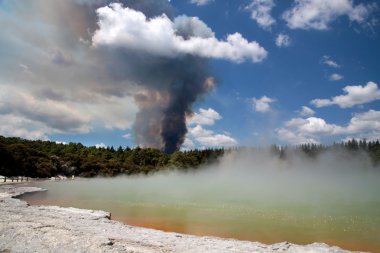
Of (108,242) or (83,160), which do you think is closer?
(108,242)

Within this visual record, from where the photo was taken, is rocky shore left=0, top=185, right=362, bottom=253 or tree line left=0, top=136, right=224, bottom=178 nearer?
rocky shore left=0, top=185, right=362, bottom=253

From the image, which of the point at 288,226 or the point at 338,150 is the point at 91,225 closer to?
→ the point at 288,226

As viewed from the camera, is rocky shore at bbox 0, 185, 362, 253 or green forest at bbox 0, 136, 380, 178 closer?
rocky shore at bbox 0, 185, 362, 253

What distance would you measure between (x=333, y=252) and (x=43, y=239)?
1264cm

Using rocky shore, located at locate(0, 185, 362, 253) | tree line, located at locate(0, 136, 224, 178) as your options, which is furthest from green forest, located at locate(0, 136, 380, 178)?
rocky shore, located at locate(0, 185, 362, 253)

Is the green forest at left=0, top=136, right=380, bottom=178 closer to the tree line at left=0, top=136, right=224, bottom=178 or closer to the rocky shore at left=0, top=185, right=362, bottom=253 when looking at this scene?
the tree line at left=0, top=136, right=224, bottom=178

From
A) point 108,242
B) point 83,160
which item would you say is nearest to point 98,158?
point 83,160

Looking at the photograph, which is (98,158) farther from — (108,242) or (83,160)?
(108,242)

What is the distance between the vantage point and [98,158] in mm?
136250

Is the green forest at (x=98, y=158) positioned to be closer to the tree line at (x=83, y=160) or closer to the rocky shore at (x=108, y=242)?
the tree line at (x=83, y=160)

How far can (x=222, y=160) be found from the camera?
167000 mm

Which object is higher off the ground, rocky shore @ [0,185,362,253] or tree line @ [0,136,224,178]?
tree line @ [0,136,224,178]

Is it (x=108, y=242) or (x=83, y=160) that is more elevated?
(x=83, y=160)

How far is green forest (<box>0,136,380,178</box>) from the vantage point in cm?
8931
